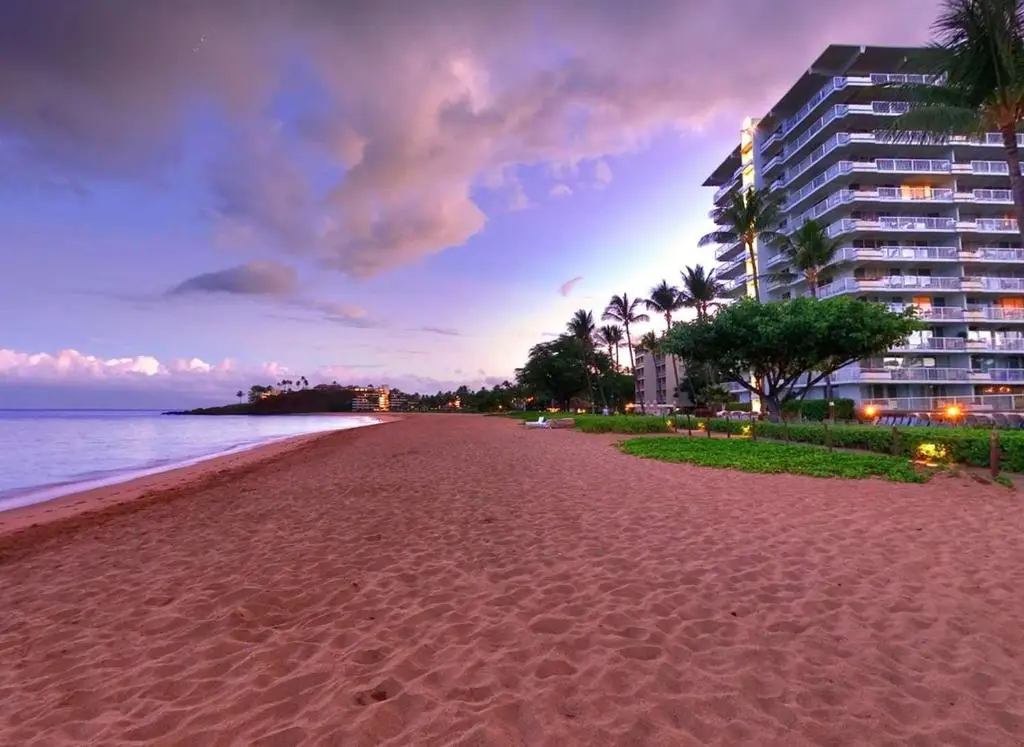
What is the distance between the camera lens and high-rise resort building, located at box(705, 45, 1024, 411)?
4122cm

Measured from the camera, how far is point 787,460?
1366cm

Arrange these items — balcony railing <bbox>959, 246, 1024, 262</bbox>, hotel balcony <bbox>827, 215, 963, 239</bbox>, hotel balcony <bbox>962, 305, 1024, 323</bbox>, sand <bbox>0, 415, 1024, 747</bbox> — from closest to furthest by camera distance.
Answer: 1. sand <bbox>0, 415, 1024, 747</bbox>
2. hotel balcony <bbox>962, 305, 1024, 323</bbox>
3. hotel balcony <bbox>827, 215, 963, 239</bbox>
4. balcony railing <bbox>959, 246, 1024, 262</bbox>

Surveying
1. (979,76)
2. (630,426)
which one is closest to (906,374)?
(630,426)

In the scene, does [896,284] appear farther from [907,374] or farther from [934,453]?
[934,453]

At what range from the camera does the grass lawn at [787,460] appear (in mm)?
11641

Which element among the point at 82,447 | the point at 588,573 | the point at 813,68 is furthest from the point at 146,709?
the point at 813,68

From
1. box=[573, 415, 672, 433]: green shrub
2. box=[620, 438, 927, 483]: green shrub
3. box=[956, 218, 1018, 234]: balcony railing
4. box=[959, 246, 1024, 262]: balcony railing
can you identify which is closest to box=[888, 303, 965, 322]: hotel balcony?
box=[959, 246, 1024, 262]: balcony railing

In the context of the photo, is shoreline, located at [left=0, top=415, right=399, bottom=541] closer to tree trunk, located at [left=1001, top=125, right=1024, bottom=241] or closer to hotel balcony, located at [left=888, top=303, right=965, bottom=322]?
tree trunk, located at [left=1001, top=125, right=1024, bottom=241]

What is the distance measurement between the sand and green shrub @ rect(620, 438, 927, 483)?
2.84 metres

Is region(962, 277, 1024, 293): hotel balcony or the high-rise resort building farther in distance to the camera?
region(962, 277, 1024, 293): hotel balcony

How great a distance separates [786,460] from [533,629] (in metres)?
11.6

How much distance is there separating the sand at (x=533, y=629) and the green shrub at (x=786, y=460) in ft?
9.31

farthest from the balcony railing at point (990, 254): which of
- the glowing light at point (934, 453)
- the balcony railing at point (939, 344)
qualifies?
the glowing light at point (934, 453)

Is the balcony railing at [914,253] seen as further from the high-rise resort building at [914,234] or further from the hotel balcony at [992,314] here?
the hotel balcony at [992,314]
